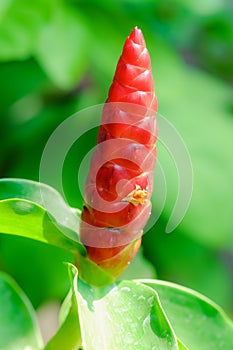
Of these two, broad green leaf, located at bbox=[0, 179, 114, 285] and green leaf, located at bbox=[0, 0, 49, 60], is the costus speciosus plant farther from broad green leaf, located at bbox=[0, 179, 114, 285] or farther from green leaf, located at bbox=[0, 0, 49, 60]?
green leaf, located at bbox=[0, 0, 49, 60]

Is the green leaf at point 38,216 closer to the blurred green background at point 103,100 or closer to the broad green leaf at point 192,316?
the broad green leaf at point 192,316

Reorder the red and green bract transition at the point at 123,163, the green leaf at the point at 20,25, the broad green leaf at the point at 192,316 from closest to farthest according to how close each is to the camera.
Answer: the red and green bract transition at the point at 123,163 → the broad green leaf at the point at 192,316 → the green leaf at the point at 20,25

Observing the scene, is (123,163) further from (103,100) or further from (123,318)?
(103,100)

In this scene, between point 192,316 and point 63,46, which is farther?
point 63,46

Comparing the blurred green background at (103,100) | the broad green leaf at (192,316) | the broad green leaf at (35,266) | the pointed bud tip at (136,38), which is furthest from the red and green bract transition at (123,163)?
the broad green leaf at (35,266)

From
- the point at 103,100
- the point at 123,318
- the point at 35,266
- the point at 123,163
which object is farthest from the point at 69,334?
the point at 103,100

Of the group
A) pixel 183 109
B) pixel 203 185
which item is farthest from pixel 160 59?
pixel 203 185

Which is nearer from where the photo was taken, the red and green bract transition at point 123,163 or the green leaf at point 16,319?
the red and green bract transition at point 123,163
